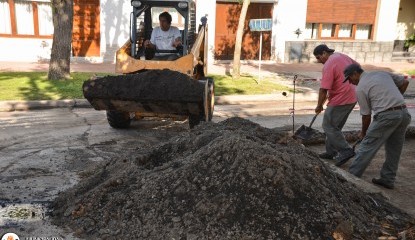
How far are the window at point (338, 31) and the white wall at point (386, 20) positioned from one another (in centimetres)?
62

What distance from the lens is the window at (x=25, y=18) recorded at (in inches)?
686

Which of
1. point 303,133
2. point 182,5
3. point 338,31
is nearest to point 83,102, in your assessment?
point 182,5

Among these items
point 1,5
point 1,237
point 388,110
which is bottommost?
point 1,237

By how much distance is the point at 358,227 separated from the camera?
12.8ft

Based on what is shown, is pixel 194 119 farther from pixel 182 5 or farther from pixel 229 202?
pixel 229 202

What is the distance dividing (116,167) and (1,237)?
1.52 metres

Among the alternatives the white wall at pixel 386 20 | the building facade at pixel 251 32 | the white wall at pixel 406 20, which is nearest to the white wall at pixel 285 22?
the building facade at pixel 251 32

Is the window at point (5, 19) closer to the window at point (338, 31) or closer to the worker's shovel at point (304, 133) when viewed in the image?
the window at point (338, 31)

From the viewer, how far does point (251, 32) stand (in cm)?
1981

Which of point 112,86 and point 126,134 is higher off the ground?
point 112,86

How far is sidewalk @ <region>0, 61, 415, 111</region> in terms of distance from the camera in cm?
1029

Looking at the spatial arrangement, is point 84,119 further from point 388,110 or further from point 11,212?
point 388,110

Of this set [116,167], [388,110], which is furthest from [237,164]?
[388,110]

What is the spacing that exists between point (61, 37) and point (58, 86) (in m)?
1.60
